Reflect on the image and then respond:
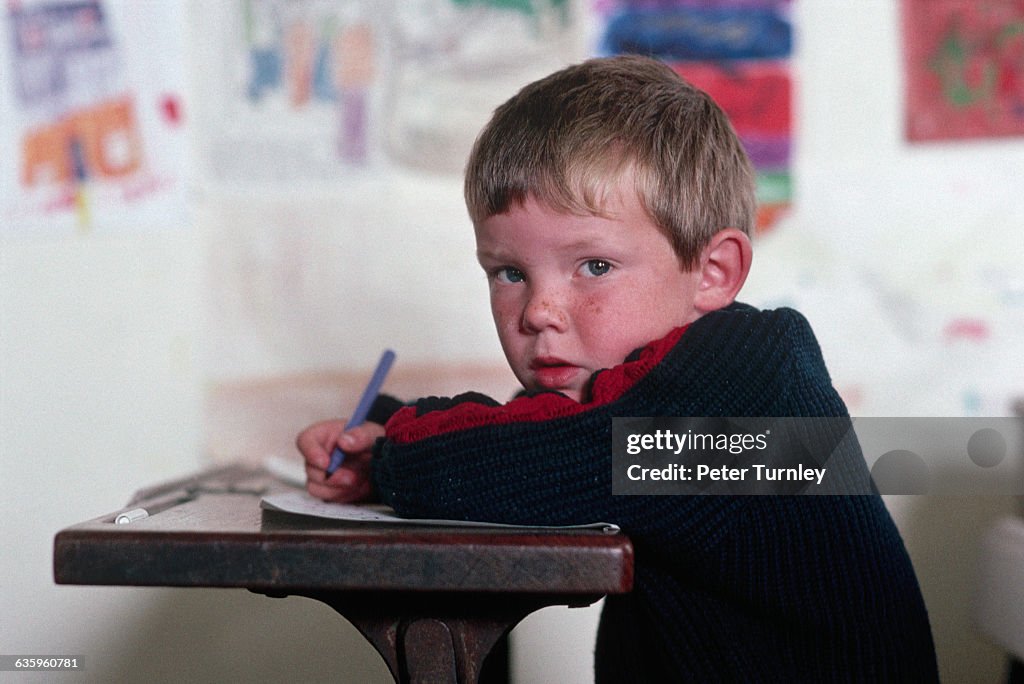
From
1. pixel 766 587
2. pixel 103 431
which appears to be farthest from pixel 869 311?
pixel 103 431

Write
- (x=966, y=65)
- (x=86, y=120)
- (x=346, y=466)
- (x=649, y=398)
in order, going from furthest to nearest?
1. (x=86, y=120)
2. (x=966, y=65)
3. (x=346, y=466)
4. (x=649, y=398)

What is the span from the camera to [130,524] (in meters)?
0.75

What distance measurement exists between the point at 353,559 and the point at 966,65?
128cm

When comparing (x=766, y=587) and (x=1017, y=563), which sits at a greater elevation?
(x=766, y=587)

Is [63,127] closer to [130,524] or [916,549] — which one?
[130,524]

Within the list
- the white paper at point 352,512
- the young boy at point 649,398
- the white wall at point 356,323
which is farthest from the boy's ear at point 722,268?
the white wall at point 356,323

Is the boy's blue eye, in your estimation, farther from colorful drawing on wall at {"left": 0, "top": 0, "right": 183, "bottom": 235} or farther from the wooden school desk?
colorful drawing on wall at {"left": 0, "top": 0, "right": 183, "bottom": 235}

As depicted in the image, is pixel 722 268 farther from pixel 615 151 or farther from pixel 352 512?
pixel 352 512

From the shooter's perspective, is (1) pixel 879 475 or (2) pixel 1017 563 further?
(1) pixel 879 475

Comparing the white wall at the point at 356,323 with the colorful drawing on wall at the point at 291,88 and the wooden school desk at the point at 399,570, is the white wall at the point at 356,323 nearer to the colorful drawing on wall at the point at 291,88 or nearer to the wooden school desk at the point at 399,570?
the colorful drawing on wall at the point at 291,88

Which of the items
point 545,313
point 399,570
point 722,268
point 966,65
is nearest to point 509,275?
point 545,313

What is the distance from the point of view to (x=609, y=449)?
2.43 feet

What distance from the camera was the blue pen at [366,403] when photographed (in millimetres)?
1003

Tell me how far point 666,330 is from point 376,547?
366 mm
